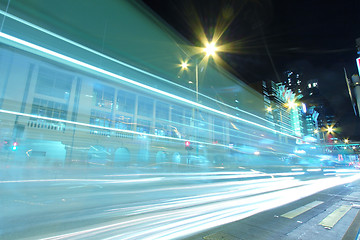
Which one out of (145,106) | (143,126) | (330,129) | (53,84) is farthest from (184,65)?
(330,129)

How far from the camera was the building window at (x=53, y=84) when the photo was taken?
11.1 feet

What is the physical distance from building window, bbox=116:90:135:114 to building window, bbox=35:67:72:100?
3.50ft

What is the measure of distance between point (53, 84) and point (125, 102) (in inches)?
59.0

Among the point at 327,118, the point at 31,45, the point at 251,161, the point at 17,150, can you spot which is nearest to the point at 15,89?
the point at 31,45

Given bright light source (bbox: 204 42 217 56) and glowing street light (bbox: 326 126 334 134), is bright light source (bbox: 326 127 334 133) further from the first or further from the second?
bright light source (bbox: 204 42 217 56)

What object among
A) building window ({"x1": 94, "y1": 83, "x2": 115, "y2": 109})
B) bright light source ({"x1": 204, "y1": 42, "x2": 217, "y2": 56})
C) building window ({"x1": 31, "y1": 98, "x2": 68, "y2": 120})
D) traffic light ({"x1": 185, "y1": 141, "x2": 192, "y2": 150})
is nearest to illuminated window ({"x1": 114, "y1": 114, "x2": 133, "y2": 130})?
building window ({"x1": 94, "y1": 83, "x2": 115, "y2": 109})

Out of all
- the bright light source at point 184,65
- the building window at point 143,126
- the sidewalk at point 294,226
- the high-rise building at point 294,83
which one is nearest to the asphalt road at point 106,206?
the sidewalk at point 294,226

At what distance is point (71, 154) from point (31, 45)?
7.71 feet

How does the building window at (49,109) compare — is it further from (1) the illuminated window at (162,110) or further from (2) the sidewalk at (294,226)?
(2) the sidewalk at (294,226)

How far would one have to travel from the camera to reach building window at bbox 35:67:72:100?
3392 millimetres

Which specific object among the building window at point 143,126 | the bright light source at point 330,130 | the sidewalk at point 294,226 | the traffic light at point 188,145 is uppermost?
the bright light source at point 330,130

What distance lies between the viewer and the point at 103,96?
4031 millimetres

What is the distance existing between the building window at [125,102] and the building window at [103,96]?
175 millimetres

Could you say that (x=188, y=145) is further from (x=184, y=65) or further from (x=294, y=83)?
(x=294, y=83)
